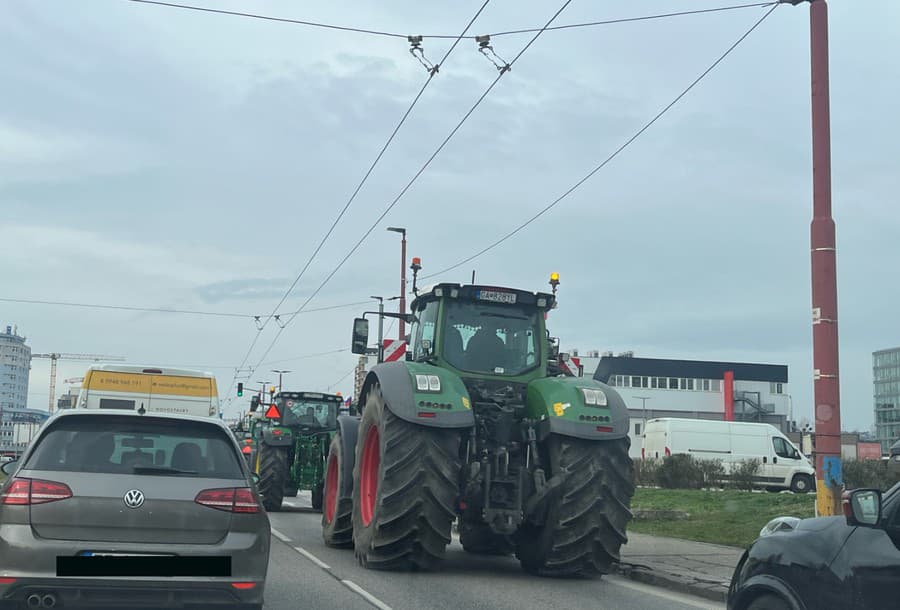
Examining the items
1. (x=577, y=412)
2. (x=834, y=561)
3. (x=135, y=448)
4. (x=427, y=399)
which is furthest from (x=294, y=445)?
(x=834, y=561)

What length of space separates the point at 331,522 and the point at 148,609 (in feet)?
23.4

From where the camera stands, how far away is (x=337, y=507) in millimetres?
13016

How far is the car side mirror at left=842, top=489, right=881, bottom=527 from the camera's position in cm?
484

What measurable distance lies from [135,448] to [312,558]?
573 cm

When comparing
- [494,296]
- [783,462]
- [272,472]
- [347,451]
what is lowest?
[272,472]

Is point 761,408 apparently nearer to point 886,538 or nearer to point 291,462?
point 291,462

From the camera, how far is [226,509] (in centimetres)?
671

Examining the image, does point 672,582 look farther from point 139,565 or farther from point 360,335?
point 139,565

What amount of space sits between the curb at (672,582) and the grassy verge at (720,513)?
3.02 m

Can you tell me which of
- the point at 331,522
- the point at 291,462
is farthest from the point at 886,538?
the point at 291,462

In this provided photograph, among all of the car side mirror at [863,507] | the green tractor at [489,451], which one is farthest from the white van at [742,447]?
the car side mirror at [863,507]

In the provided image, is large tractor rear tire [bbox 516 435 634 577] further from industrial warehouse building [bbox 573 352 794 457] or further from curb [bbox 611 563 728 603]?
Result: industrial warehouse building [bbox 573 352 794 457]

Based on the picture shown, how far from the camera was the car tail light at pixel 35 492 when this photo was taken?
634cm

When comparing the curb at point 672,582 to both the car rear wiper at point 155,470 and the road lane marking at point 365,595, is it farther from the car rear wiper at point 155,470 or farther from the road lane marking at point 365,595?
the car rear wiper at point 155,470
